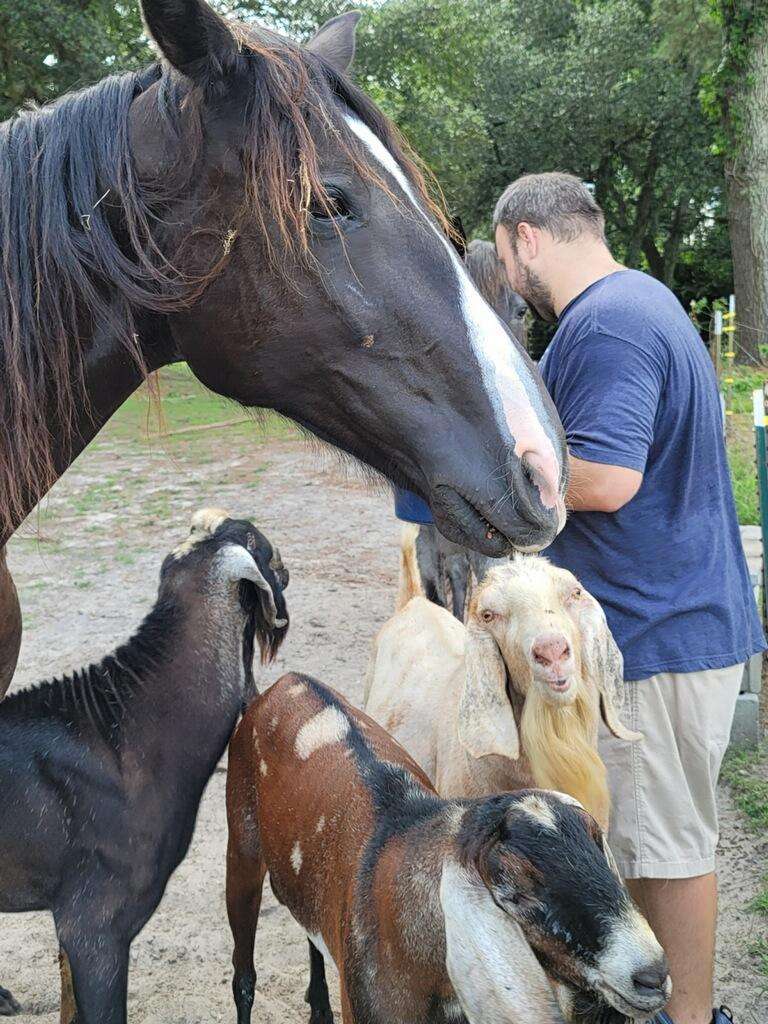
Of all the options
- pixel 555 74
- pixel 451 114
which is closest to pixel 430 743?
pixel 451 114

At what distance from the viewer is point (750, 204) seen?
52.2 feet

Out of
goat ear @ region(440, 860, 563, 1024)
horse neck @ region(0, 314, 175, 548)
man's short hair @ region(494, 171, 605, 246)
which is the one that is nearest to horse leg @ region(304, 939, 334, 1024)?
goat ear @ region(440, 860, 563, 1024)

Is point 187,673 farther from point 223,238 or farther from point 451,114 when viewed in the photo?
point 451,114

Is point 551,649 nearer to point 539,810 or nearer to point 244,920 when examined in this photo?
point 539,810

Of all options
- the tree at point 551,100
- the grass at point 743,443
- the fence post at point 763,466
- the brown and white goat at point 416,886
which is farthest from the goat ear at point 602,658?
the tree at point 551,100

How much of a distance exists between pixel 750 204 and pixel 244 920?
1569 centimetres


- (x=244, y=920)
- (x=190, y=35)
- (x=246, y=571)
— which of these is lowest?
(x=244, y=920)

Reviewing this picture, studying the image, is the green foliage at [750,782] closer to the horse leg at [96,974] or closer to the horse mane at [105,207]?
the horse leg at [96,974]

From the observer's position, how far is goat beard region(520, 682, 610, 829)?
2.78m

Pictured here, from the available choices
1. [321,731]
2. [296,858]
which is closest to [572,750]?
[321,731]

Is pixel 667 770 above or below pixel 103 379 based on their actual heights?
below

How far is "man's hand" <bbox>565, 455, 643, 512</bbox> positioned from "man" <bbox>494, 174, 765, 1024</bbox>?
16 mm

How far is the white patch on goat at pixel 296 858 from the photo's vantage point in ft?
9.05

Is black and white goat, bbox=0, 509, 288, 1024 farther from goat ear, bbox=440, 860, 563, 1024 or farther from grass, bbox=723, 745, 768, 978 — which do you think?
grass, bbox=723, 745, 768, 978
